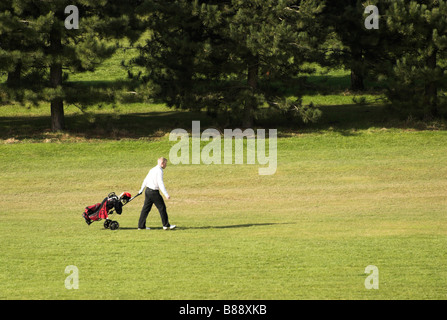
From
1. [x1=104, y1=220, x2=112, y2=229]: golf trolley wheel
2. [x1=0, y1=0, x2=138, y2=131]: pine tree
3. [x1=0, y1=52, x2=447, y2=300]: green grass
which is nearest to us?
[x1=0, y1=52, x2=447, y2=300]: green grass

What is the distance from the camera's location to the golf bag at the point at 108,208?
48.2 feet

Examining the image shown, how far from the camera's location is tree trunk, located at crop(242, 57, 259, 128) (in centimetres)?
3009

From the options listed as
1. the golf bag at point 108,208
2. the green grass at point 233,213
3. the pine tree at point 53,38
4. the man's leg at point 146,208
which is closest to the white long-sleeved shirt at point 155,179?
the man's leg at point 146,208

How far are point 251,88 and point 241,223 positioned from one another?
1504 cm

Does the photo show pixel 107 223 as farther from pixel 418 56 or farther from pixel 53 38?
pixel 418 56

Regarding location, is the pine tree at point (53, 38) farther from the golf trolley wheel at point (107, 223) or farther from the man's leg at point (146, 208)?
the man's leg at point (146, 208)

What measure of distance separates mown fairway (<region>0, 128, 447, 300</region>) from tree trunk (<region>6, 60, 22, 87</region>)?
2.70m

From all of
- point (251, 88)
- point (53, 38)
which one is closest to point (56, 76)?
point (53, 38)

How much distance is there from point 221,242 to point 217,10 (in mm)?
17112

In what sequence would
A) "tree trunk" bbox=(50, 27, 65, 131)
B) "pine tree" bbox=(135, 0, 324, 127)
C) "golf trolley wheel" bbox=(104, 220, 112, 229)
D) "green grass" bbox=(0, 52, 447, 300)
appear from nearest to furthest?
"green grass" bbox=(0, 52, 447, 300), "golf trolley wheel" bbox=(104, 220, 112, 229), "tree trunk" bbox=(50, 27, 65, 131), "pine tree" bbox=(135, 0, 324, 127)

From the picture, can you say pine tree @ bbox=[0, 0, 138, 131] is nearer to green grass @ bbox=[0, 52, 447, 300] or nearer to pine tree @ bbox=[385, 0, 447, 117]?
green grass @ bbox=[0, 52, 447, 300]

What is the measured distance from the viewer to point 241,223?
16.3 metres

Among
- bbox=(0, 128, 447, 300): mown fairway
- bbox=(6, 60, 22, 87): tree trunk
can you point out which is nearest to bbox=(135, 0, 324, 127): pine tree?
bbox=(0, 128, 447, 300): mown fairway
